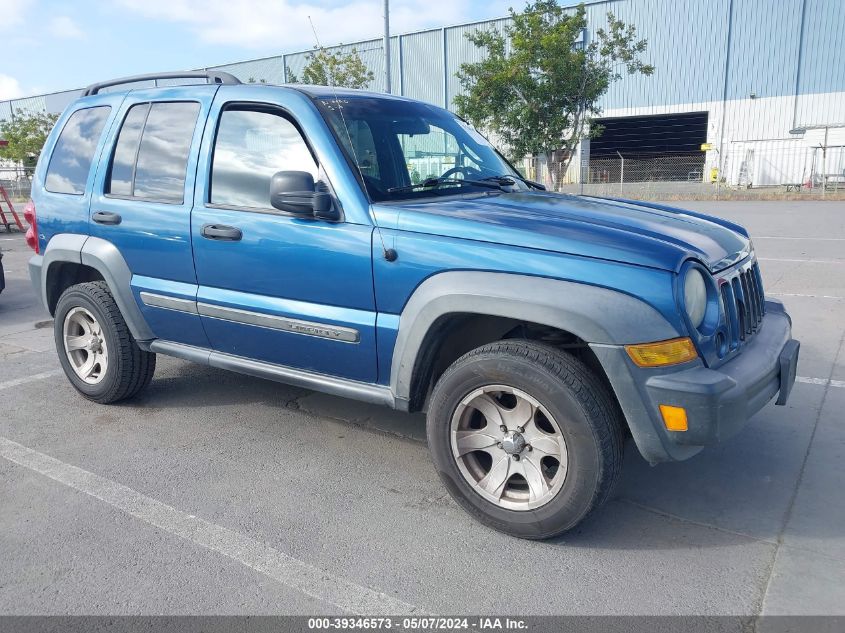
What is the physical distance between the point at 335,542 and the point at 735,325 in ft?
6.46

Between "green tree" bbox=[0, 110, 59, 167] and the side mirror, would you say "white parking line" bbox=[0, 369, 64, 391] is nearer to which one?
the side mirror

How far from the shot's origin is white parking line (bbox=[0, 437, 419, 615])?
8.42ft

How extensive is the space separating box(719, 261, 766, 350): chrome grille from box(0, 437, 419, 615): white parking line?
1.77m

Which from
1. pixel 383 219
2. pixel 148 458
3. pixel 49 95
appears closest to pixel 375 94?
pixel 383 219

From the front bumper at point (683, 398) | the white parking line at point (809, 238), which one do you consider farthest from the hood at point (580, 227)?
the white parking line at point (809, 238)

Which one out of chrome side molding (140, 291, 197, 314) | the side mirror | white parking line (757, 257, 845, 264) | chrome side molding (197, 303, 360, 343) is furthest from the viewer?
white parking line (757, 257, 845, 264)

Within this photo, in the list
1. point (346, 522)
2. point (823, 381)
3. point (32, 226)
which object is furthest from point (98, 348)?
point (823, 381)

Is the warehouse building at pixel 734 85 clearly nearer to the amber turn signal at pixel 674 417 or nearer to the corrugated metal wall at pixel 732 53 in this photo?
the corrugated metal wall at pixel 732 53

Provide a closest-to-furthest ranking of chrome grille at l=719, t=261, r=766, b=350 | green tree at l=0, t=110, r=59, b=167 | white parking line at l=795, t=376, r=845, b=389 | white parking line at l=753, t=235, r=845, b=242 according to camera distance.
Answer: chrome grille at l=719, t=261, r=766, b=350
white parking line at l=795, t=376, r=845, b=389
white parking line at l=753, t=235, r=845, b=242
green tree at l=0, t=110, r=59, b=167

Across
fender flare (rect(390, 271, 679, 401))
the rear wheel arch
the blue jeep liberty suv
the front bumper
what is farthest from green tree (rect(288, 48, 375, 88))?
the front bumper

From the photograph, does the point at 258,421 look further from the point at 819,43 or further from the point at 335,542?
the point at 819,43

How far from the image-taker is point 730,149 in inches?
1329

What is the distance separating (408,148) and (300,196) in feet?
3.06

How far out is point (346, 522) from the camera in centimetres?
312
